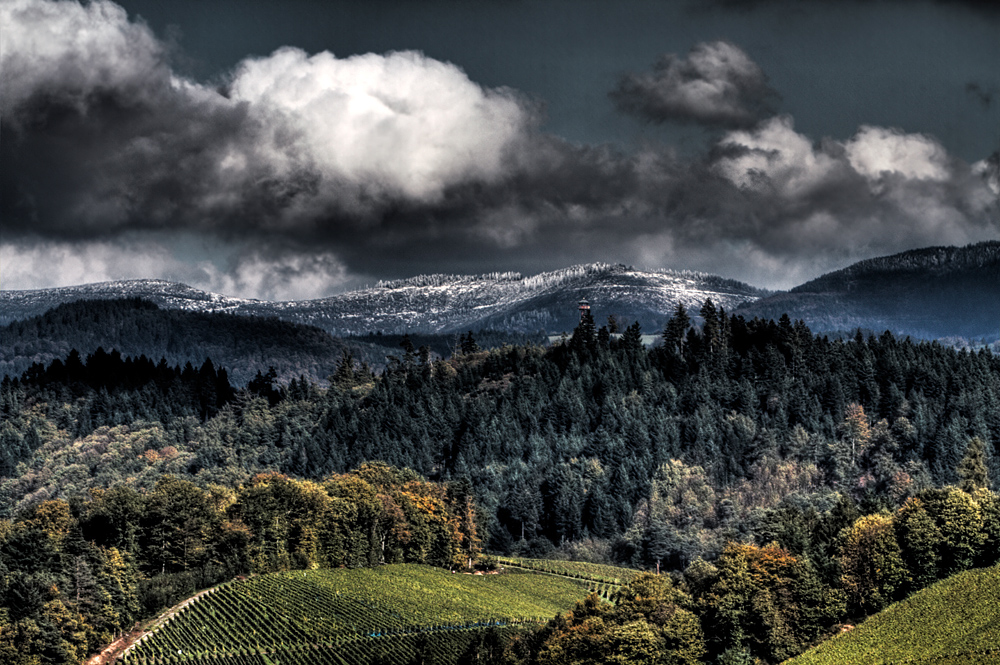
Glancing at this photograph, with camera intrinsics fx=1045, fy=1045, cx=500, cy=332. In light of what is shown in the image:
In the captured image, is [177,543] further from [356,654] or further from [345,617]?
[356,654]

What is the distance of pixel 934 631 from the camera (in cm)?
9556

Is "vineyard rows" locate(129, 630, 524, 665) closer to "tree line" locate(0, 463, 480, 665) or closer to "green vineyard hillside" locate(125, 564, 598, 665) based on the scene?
"green vineyard hillside" locate(125, 564, 598, 665)

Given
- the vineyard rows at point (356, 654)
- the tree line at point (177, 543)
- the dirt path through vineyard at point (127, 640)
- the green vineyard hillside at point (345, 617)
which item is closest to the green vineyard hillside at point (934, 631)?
the vineyard rows at point (356, 654)

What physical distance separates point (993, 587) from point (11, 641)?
9777 cm

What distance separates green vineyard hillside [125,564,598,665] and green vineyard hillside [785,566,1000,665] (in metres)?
42.8

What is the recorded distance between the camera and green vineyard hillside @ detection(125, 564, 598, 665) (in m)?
115

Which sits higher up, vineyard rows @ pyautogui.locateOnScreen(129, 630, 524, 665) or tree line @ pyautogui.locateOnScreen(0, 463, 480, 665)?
tree line @ pyautogui.locateOnScreen(0, 463, 480, 665)

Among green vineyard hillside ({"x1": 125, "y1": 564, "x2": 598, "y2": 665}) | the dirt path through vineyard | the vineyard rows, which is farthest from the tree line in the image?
the vineyard rows

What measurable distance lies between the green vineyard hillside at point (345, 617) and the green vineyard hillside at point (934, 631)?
42783mm

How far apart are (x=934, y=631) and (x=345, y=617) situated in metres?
67.2

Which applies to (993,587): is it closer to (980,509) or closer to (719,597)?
(980,509)

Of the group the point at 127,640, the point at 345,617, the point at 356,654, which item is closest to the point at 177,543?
the point at 127,640

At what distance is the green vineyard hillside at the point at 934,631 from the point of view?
292ft

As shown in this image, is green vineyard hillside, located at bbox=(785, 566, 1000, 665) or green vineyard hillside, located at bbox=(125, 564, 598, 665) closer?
green vineyard hillside, located at bbox=(785, 566, 1000, 665)
